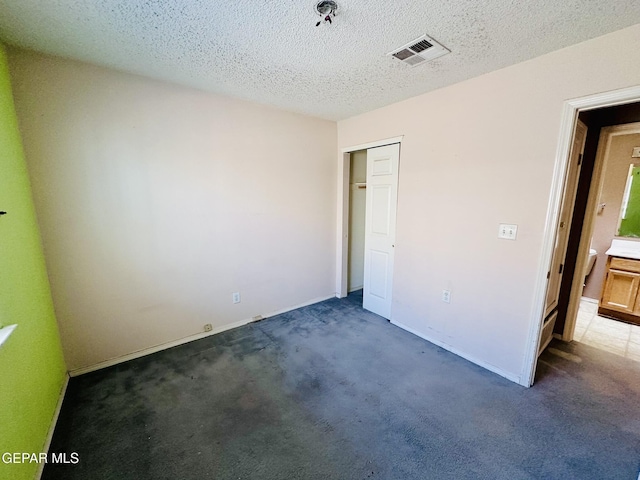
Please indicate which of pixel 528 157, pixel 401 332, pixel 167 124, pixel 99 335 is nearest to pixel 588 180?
pixel 528 157

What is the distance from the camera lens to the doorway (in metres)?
2.98

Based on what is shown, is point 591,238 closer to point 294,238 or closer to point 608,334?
point 608,334

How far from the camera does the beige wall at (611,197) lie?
11.0 ft

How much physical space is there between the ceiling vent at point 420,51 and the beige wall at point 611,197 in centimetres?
331

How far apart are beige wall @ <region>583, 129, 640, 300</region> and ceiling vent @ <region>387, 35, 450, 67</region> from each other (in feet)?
10.9

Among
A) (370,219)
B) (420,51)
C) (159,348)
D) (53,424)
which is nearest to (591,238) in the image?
(370,219)

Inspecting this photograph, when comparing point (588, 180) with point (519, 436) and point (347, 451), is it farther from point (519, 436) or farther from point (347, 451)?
point (347, 451)

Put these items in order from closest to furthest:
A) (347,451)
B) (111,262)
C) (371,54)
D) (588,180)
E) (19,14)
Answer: (19,14) → (347,451) → (371,54) → (111,262) → (588,180)

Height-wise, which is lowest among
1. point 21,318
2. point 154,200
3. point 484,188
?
point 21,318

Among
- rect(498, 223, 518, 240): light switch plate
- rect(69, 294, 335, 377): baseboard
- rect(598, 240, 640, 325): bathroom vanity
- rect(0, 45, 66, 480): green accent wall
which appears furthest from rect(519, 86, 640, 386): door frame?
rect(0, 45, 66, 480): green accent wall

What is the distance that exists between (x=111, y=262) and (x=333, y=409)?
2166 millimetres

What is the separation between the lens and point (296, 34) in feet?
5.20

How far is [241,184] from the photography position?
2.80 metres

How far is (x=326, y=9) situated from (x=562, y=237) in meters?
2.72
